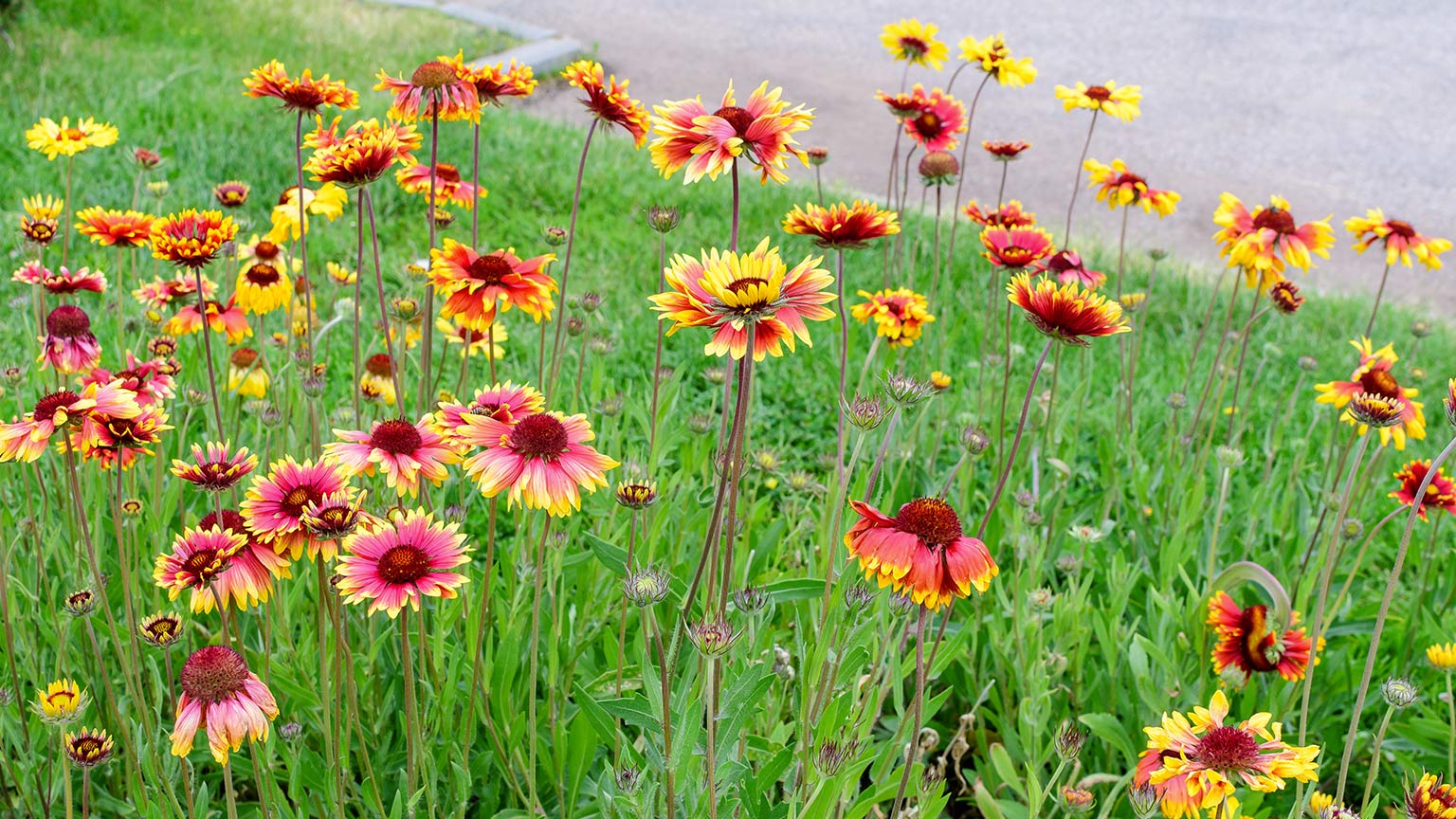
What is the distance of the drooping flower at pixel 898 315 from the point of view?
2.50 meters

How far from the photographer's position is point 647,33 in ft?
24.1

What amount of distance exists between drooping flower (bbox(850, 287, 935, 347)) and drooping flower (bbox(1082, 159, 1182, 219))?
60 cm

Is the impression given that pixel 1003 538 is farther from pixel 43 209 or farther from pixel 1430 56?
pixel 1430 56

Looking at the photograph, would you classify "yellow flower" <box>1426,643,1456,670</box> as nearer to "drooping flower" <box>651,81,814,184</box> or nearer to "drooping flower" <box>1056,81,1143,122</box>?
"drooping flower" <box>651,81,814,184</box>

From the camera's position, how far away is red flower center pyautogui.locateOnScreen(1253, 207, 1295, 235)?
2506 millimetres

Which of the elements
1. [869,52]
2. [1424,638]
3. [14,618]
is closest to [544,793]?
[14,618]

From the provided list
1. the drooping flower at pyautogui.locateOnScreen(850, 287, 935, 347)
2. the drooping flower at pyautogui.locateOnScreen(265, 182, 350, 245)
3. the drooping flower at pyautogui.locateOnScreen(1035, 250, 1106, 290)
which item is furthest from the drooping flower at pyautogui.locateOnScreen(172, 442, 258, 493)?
the drooping flower at pyautogui.locateOnScreen(1035, 250, 1106, 290)

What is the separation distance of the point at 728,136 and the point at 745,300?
0.35 meters

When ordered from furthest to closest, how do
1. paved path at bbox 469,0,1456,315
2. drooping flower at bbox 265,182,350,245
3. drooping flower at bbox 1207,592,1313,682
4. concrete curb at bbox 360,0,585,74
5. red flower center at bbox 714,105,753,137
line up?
concrete curb at bbox 360,0,585,74
paved path at bbox 469,0,1456,315
drooping flower at bbox 265,182,350,245
drooping flower at bbox 1207,592,1313,682
red flower center at bbox 714,105,753,137

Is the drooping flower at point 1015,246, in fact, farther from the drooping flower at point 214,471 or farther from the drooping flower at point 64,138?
the drooping flower at point 64,138

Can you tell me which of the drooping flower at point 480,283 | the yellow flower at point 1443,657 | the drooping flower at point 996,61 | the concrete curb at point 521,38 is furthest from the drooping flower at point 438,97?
the concrete curb at point 521,38

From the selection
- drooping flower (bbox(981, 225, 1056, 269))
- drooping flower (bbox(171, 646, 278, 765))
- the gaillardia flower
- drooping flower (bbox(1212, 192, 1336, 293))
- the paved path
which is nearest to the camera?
drooping flower (bbox(171, 646, 278, 765))

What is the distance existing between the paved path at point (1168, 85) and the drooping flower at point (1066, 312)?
3723 mm

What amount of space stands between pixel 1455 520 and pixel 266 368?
280 centimetres
